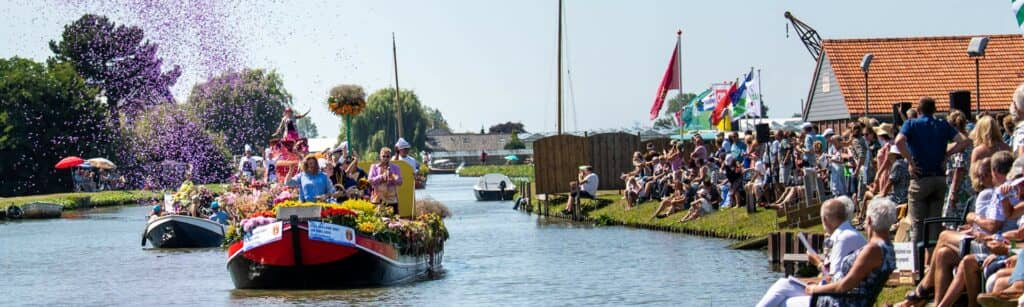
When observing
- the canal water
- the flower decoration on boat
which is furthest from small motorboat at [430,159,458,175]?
the flower decoration on boat

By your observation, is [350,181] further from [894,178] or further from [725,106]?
[725,106]

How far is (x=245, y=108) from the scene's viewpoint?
120 meters

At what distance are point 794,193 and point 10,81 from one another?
220 feet

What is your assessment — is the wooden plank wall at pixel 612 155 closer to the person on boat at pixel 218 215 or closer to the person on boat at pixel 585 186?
the person on boat at pixel 585 186

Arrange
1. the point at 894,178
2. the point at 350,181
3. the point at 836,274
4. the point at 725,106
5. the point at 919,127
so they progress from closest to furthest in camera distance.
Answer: the point at 836,274 < the point at 919,127 < the point at 894,178 < the point at 350,181 < the point at 725,106

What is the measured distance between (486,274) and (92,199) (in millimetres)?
52192

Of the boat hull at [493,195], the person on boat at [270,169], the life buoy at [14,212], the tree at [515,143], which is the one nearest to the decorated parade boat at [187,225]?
the person on boat at [270,169]

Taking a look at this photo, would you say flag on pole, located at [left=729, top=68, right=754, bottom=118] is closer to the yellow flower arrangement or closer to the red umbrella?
the yellow flower arrangement

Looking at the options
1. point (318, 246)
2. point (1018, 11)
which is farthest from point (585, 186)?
point (1018, 11)


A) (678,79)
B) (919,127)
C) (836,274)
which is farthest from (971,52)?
(678,79)

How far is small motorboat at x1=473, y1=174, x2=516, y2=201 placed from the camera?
76375 millimetres

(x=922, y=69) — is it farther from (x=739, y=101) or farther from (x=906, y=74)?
(x=739, y=101)

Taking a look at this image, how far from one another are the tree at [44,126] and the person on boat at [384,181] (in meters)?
64.1

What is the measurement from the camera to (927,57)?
52.7 m
